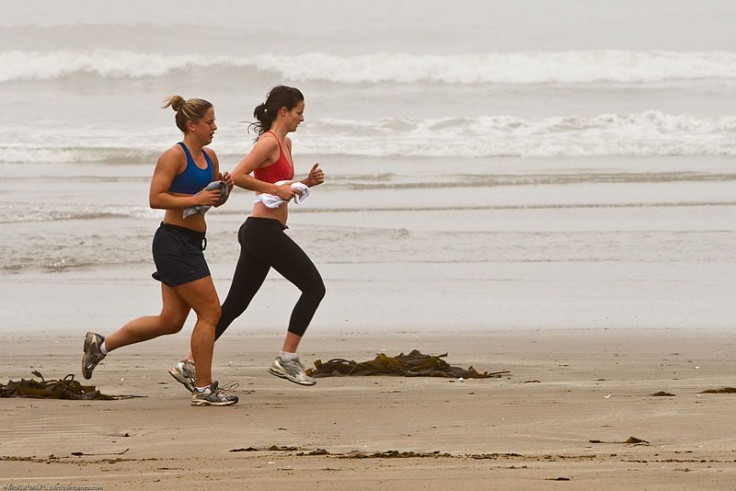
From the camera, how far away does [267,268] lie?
607 cm

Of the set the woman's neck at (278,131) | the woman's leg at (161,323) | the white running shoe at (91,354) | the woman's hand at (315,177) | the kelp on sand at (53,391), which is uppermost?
the woman's neck at (278,131)

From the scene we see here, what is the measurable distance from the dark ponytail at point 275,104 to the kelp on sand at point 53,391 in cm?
162

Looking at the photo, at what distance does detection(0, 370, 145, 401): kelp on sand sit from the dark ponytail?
5.32 ft

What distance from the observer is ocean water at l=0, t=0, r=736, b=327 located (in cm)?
1102

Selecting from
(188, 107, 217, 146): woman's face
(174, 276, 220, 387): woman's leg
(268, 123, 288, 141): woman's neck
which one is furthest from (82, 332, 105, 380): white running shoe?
(268, 123, 288, 141): woman's neck

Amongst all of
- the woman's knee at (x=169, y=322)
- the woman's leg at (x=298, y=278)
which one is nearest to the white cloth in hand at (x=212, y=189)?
the woman's knee at (x=169, y=322)

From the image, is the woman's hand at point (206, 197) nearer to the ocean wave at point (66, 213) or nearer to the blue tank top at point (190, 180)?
the blue tank top at point (190, 180)

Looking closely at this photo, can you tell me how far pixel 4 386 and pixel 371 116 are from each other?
24746 mm

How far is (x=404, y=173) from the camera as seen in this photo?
19.7m

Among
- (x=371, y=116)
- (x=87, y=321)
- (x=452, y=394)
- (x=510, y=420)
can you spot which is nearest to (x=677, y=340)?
(x=452, y=394)

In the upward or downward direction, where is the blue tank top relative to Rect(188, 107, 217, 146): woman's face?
downward

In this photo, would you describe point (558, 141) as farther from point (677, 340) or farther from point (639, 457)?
point (639, 457)

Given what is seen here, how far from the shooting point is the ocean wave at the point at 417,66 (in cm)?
3638

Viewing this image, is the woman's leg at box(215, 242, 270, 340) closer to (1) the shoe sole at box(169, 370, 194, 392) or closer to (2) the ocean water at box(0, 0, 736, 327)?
(1) the shoe sole at box(169, 370, 194, 392)
